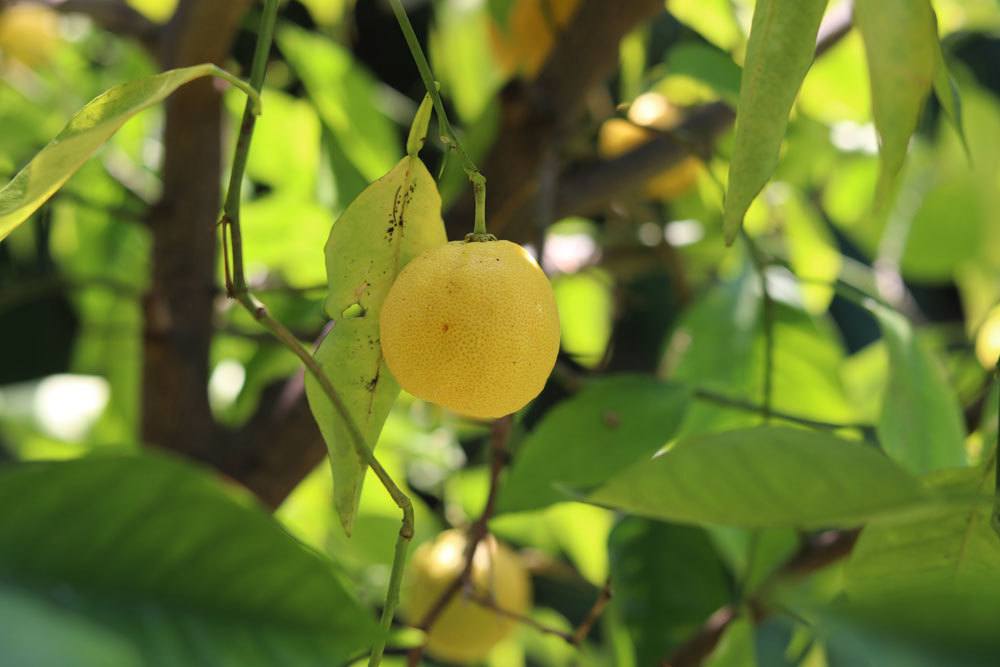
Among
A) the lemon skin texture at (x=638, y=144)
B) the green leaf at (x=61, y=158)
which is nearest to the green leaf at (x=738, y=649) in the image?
the green leaf at (x=61, y=158)

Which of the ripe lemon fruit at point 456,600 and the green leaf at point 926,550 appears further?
the ripe lemon fruit at point 456,600

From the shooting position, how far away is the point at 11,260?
3.15ft

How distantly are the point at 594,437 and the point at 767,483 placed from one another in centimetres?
25

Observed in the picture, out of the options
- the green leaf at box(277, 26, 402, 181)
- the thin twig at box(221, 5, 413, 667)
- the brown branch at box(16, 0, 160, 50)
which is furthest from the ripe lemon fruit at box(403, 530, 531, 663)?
the thin twig at box(221, 5, 413, 667)

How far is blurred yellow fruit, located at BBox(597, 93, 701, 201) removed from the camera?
0.78m

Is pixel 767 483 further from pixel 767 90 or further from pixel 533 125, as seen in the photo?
pixel 533 125

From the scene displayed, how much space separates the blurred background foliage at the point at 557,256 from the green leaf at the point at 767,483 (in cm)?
23

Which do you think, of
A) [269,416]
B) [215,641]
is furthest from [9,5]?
[215,641]

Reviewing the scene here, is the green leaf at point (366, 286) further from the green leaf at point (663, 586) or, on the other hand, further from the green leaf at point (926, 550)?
the green leaf at point (663, 586)

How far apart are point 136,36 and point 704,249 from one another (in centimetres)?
40

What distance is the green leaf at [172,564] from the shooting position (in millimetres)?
179

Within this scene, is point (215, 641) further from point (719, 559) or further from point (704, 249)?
point (704, 249)

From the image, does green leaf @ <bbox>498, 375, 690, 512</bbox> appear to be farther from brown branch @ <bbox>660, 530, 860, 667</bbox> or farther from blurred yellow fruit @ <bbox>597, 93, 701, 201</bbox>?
blurred yellow fruit @ <bbox>597, 93, 701, 201</bbox>

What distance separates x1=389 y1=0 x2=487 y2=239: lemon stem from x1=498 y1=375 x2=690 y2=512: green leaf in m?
0.15
